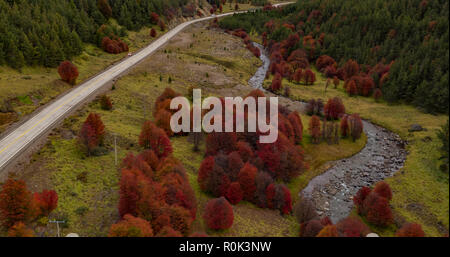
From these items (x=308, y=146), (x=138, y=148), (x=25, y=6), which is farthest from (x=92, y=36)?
(x=308, y=146)

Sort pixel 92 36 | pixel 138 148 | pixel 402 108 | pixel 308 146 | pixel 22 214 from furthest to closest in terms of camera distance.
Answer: pixel 92 36 < pixel 402 108 < pixel 308 146 < pixel 138 148 < pixel 22 214

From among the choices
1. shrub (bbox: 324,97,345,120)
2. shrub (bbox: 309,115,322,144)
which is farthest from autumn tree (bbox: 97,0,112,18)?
shrub (bbox: 309,115,322,144)

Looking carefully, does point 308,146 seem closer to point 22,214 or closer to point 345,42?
point 22,214

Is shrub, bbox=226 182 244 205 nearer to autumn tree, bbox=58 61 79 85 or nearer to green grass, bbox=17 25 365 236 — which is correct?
green grass, bbox=17 25 365 236

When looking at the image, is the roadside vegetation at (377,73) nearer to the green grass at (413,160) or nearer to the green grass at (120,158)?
the green grass at (413,160)

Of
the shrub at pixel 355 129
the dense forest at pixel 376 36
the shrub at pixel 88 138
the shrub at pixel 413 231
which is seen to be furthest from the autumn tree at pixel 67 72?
the dense forest at pixel 376 36
